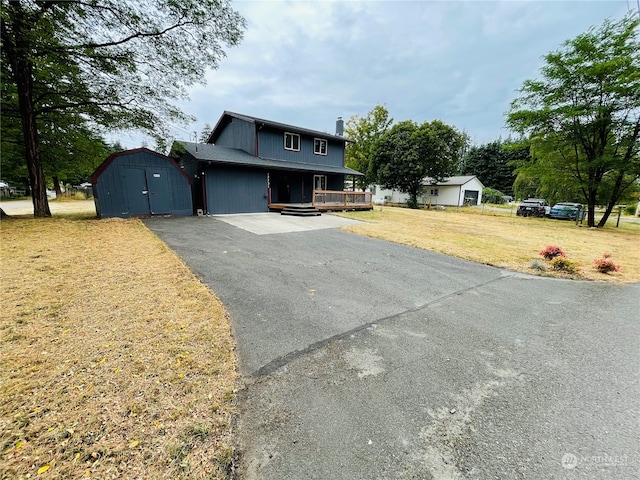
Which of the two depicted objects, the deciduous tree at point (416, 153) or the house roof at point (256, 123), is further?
the deciduous tree at point (416, 153)

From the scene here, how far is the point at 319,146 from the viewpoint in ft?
59.4

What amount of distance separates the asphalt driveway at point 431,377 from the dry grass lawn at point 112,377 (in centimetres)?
29

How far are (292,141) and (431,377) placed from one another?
16.4 metres

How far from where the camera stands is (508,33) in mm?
9984

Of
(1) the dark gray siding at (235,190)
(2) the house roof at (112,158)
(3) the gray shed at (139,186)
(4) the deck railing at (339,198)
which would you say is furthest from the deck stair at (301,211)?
(2) the house roof at (112,158)

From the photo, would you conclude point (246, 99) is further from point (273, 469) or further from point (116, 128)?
point (273, 469)

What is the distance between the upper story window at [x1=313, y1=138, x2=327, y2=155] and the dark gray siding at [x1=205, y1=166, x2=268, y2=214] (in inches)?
195

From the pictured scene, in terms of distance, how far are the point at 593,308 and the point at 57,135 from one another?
18.7 metres

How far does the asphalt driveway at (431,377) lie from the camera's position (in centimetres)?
162

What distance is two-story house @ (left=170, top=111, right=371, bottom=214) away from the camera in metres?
13.3

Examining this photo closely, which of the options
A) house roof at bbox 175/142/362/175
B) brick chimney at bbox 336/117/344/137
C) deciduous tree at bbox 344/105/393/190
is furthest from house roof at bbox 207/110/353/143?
deciduous tree at bbox 344/105/393/190

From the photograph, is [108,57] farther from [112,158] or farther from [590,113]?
[590,113]
